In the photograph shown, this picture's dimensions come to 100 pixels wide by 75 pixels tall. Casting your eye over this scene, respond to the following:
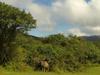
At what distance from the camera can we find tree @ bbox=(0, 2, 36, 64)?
1639 inches

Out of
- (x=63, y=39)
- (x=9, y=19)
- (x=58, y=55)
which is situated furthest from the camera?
(x=63, y=39)

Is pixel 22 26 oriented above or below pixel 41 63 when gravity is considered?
above

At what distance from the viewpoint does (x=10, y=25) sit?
4231 centimetres

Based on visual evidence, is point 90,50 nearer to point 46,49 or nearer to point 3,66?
point 46,49

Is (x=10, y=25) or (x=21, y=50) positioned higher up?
(x=10, y=25)

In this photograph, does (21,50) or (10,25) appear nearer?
(10,25)

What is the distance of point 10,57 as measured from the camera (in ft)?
140

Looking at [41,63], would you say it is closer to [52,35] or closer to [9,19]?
[9,19]

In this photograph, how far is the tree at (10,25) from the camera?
1639 inches

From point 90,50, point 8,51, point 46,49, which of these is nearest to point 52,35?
point 90,50

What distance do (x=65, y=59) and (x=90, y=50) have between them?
25.8 meters

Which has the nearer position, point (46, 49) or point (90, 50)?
point (46, 49)

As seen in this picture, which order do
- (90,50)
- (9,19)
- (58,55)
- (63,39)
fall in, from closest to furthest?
(9,19) < (58,55) < (63,39) < (90,50)

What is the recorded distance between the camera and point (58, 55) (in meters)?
46.8
